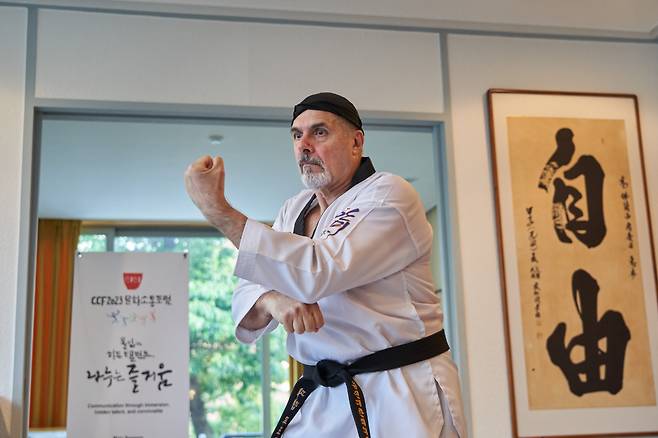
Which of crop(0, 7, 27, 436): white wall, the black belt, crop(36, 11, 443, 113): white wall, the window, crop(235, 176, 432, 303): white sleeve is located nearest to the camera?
crop(235, 176, 432, 303): white sleeve

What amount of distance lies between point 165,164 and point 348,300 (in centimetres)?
402

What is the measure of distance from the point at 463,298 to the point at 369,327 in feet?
5.98

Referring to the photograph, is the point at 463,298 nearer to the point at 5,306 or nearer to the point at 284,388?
the point at 5,306

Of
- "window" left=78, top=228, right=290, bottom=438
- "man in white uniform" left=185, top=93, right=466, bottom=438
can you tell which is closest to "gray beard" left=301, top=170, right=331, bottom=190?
"man in white uniform" left=185, top=93, right=466, bottom=438

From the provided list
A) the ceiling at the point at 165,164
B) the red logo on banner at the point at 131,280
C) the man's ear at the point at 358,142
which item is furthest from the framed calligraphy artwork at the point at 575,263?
the man's ear at the point at 358,142

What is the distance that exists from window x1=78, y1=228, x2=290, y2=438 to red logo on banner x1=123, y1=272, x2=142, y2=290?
12.3ft

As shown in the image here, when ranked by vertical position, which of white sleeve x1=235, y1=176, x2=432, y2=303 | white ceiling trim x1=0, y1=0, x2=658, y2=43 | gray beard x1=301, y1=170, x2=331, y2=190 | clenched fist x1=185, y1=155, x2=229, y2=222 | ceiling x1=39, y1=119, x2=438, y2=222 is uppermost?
white ceiling trim x1=0, y1=0, x2=658, y2=43

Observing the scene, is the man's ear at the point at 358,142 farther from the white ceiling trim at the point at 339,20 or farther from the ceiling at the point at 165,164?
the white ceiling trim at the point at 339,20

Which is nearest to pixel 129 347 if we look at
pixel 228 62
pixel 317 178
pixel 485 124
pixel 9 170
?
pixel 9 170

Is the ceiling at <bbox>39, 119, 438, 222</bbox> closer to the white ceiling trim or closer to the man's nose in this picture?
the white ceiling trim

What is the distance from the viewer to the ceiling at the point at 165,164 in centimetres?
405

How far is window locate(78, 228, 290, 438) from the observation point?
7070 millimetres

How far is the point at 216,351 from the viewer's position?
7.17m

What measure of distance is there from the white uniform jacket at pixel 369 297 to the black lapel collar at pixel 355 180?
0.24 ft
